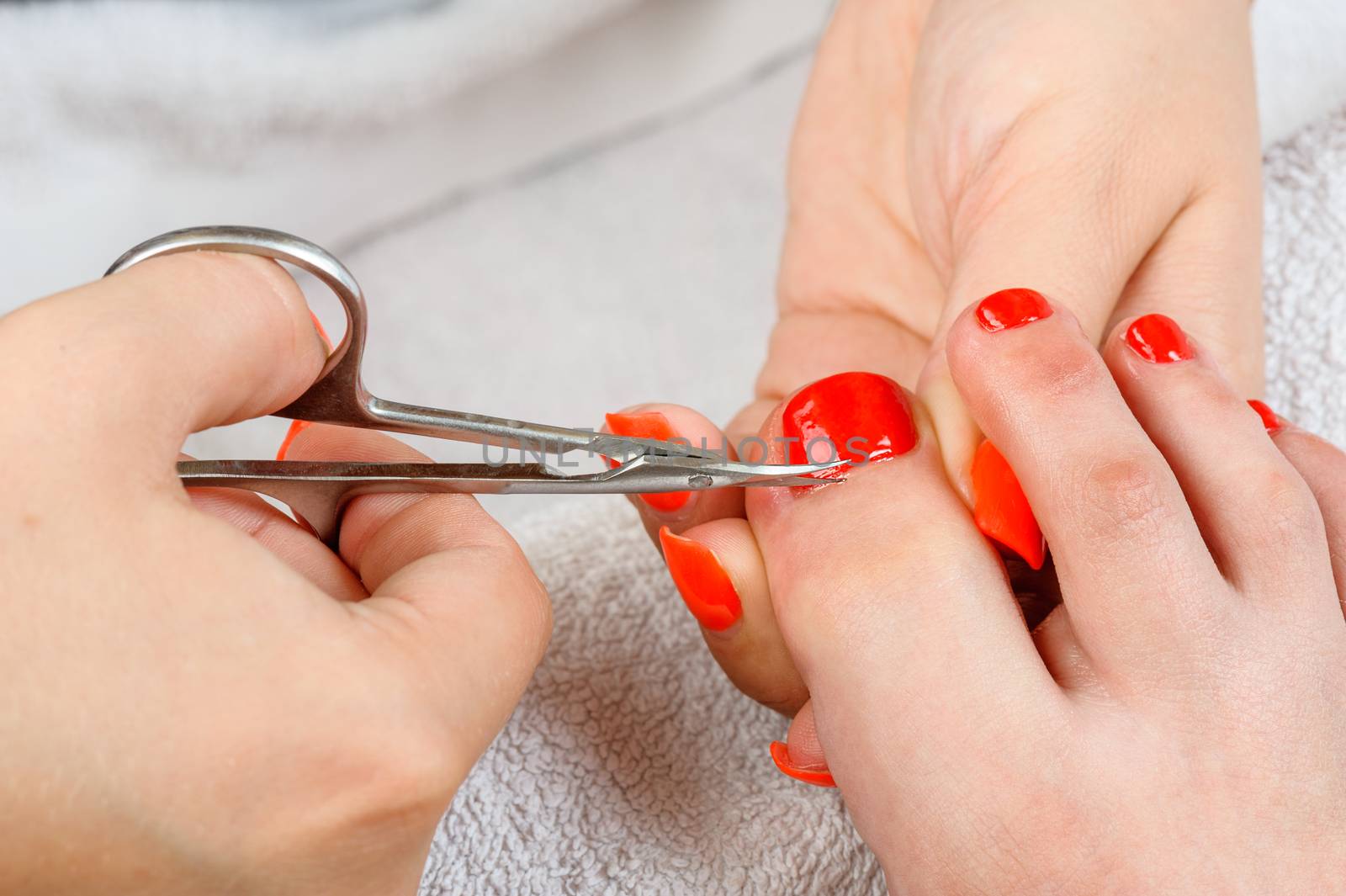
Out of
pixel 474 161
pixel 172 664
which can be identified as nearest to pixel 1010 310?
pixel 172 664

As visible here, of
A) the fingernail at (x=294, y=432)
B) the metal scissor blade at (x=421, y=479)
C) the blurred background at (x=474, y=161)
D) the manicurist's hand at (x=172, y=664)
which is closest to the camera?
the manicurist's hand at (x=172, y=664)

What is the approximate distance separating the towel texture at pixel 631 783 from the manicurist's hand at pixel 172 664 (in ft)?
0.68

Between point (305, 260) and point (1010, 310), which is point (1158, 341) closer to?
point (1010, 310)

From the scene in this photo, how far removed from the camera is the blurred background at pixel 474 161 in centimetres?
100

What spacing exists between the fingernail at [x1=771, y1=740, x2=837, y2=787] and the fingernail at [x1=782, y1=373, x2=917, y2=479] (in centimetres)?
17

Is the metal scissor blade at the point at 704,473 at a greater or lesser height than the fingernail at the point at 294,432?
lesser

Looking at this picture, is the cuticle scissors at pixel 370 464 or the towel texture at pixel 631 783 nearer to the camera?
the cuticle scissors at pixel 370 464

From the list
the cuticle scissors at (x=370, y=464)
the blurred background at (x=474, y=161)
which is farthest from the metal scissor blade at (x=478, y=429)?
the blurred background at (x=474, y=161)

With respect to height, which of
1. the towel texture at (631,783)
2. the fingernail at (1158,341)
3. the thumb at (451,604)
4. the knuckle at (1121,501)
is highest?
the thumb at (451,604)

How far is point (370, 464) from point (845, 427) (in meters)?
0.26

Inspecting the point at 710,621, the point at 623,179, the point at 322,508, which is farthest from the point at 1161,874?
the point at 623,179

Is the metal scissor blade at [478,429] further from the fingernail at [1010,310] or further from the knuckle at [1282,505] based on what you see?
the knuckle at [1282,505]

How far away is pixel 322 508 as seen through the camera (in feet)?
1.86

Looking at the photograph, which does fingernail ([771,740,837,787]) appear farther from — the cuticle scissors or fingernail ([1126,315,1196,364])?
fingernail ([1126,315,1196,364])
